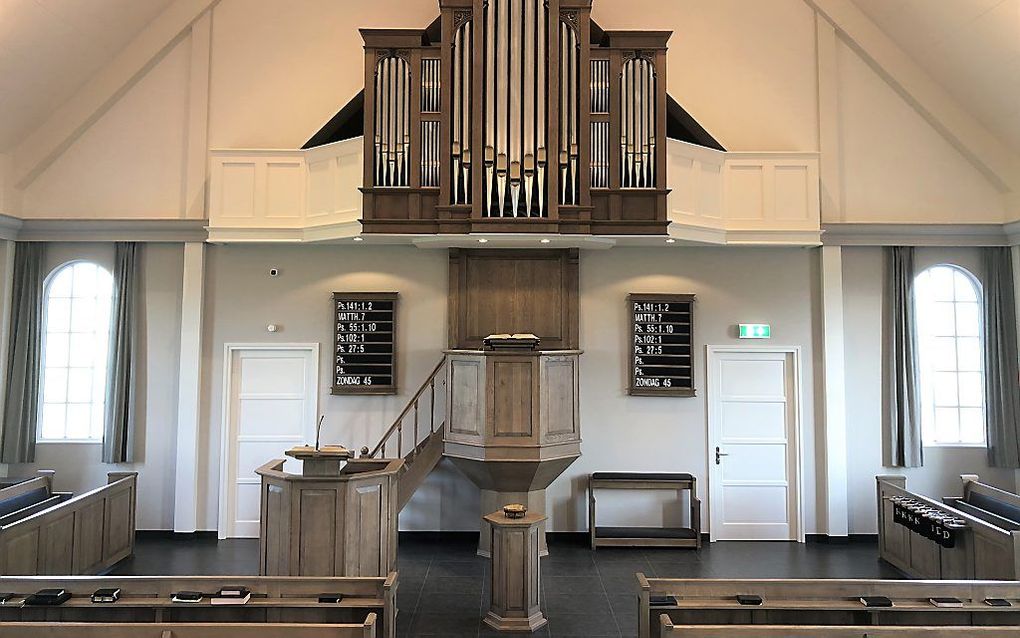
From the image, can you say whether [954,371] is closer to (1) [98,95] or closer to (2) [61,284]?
(1) [98,95]

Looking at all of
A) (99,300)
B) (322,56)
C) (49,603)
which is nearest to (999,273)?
(322,56)

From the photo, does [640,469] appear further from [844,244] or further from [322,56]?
[322,56]

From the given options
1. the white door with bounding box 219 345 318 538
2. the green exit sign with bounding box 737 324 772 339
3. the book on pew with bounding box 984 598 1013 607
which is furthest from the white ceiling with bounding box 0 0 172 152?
the book on pew with bounding box 984 598 1013 607

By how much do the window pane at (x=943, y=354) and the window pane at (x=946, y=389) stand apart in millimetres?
88

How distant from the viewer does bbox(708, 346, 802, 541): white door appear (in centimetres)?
880

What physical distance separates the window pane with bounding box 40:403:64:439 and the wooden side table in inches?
243

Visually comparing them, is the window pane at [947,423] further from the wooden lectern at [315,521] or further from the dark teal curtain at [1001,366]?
the wooden lectern at [315,521]

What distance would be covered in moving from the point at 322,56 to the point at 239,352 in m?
3.87

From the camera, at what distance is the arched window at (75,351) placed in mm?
8977

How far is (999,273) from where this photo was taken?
891 centimetres

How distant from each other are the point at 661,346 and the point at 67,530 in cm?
661

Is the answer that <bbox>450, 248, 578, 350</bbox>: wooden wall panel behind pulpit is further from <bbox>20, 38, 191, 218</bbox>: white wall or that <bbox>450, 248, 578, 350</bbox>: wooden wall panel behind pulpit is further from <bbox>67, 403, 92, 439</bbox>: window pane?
<bbox>67, 403, 92, 439</bbox>: window pane

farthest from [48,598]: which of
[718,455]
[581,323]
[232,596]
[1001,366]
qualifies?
[1001,366]

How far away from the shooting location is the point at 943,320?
9070 millimetres
